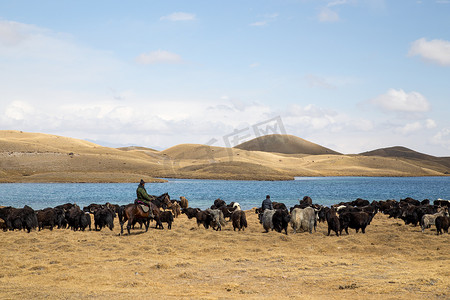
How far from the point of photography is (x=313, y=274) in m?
11.9

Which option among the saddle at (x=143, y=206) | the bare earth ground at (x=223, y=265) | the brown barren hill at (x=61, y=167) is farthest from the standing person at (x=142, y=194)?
the brown barren hill at (x=61, y=167)

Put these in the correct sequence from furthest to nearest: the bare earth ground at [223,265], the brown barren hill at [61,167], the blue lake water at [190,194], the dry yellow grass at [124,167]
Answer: the dry yellow grass at [124,167] → the brown barren hill at [61,167] → the blue lake water at [190,194] → the bare earth ground at [223,265]

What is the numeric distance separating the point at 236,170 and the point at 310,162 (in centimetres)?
7545

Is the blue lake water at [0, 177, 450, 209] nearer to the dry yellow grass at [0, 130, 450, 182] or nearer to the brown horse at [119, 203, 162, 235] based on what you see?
the dry yellow grass at [0, 130, 450, 182]

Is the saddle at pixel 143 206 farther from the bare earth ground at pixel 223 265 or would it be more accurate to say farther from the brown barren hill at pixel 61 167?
the brown barren hill at pixel 61 167

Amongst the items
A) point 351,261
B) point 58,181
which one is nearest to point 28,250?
point 351,261

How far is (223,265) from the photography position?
1331cm

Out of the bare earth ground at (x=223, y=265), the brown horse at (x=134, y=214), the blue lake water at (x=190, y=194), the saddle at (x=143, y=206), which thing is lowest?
the bare earth ground at (x=223, y=265)

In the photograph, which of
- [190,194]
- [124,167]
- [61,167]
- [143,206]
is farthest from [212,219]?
[124,167]

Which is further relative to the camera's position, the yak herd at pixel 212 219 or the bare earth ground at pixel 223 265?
the yak herd at pixel 212 219

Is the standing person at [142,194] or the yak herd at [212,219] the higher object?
the standing person at [142,194]

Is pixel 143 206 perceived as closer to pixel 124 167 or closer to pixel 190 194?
pixel 190 194

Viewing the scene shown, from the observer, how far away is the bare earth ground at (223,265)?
1018cm

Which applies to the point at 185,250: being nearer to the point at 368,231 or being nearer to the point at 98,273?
the point at 98,273
